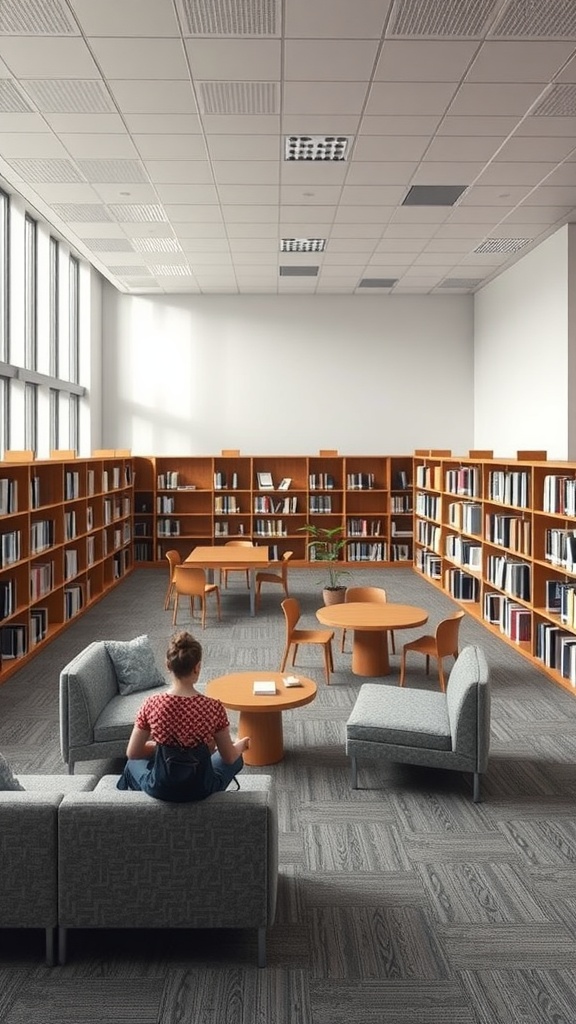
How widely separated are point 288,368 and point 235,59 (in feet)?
27.1

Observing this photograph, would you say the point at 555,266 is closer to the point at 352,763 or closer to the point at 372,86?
the point at 372,86

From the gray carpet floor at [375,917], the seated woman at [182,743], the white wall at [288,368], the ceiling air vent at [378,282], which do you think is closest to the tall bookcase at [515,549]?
the gray carpet floor at [375,917]

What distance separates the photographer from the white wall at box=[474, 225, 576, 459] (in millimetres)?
9859

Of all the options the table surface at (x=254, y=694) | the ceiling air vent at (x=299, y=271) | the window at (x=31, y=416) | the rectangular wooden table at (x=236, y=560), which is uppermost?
the ceiling air vent at (x=299, y=271)

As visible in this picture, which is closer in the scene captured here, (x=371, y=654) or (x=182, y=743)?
(x=182, y=743)

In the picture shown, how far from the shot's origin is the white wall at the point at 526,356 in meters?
9.86

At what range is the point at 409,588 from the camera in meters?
11.3

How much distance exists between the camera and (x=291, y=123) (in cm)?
680

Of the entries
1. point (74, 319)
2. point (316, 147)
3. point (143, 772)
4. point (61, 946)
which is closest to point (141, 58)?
point (316, 147)

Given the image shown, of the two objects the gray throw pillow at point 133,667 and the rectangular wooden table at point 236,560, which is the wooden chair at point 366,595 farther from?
the gray throw pillow at point 133,667

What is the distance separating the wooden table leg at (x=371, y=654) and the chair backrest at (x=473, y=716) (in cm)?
246

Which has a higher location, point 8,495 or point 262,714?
point 8,495

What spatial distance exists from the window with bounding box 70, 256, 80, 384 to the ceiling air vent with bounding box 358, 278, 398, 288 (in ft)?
14.1

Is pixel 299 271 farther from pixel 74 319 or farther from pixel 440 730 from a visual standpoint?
pixel 440 730
